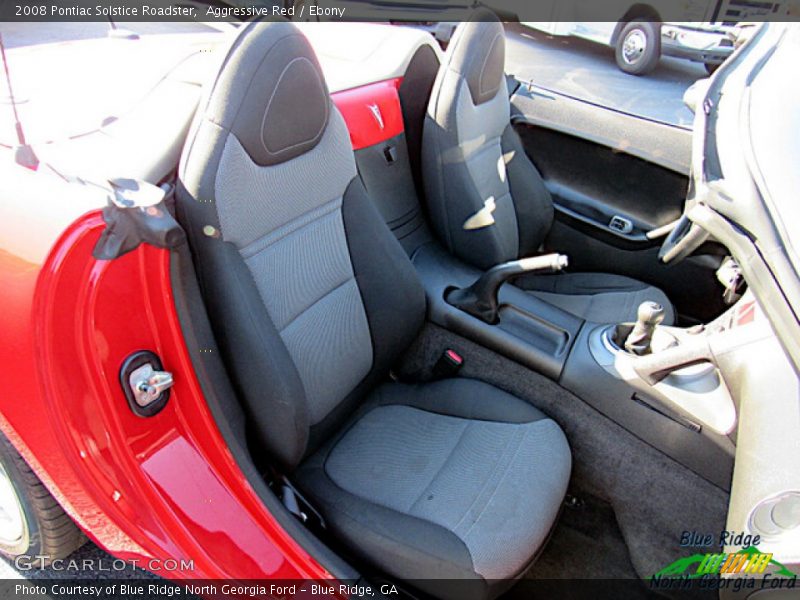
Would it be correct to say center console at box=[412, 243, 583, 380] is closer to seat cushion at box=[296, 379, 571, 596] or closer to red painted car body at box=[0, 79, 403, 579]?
seat cushion at box=[296, 379, 571, 596]

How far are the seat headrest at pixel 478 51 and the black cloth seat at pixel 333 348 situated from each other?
0.65 metres

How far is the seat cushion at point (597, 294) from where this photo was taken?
1.89 meters

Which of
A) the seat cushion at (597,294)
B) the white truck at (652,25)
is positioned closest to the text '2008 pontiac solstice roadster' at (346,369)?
the seat cushion at (597,294)

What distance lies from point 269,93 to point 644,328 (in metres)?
0.91

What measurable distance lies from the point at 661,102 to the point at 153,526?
4239mm

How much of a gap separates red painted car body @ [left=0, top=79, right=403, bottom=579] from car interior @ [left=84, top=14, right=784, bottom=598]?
36mm

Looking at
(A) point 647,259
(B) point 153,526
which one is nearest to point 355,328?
(B) point 153,526

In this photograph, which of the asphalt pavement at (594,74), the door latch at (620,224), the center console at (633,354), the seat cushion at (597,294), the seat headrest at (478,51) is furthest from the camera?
the asphalt pavement at (594,74)

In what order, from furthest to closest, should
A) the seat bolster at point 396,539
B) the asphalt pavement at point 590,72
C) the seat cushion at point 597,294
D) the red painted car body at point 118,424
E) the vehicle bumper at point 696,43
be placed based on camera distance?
the asphalt pavement at point 590,72, the vehicle bumper at point 696,43, the seat cushion at point 597,294, the seat bolster at point 396,539, the red painted car body at point 118,424

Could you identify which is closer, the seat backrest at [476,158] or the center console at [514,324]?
the center console at [514,324]

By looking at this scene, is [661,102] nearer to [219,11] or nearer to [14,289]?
[219,11]

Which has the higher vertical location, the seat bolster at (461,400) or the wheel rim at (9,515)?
the seat bolster at (461,400)

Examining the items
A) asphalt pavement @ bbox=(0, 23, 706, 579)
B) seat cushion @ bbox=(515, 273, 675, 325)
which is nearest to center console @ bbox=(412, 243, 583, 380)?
seat cushion @ bbox=(515, 273, 675, 325)

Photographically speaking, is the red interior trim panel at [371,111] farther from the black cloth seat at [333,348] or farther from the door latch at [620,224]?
the door latch at [620,224]
